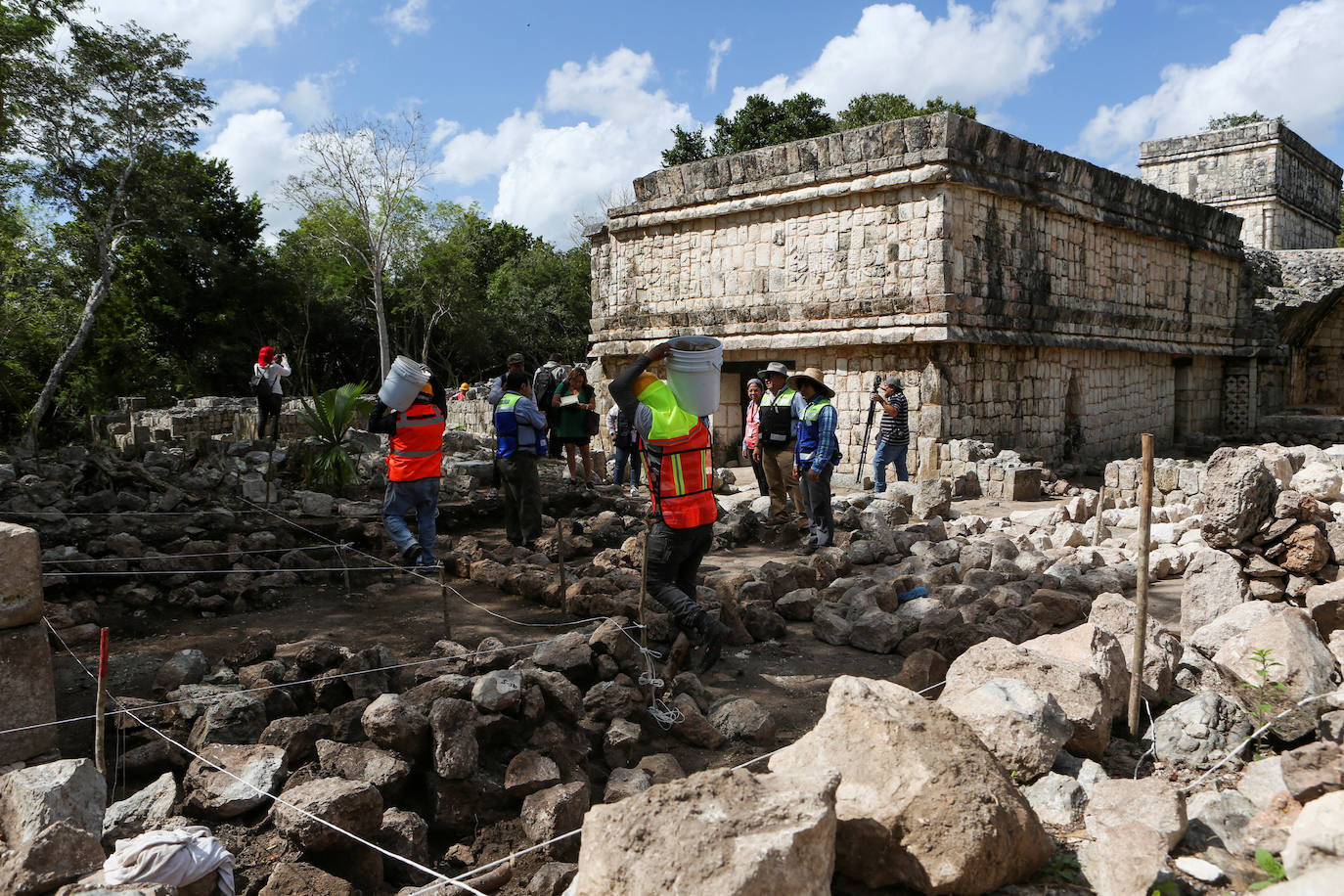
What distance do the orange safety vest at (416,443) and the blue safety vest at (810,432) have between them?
3227mm

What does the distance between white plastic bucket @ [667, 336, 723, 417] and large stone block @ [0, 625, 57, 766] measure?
3.11m

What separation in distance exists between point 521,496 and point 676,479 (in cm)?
366

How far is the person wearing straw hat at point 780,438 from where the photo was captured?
341 inches

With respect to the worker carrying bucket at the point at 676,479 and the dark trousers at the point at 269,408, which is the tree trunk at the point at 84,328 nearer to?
the dark trousers at the point at 269,408

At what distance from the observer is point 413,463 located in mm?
6910

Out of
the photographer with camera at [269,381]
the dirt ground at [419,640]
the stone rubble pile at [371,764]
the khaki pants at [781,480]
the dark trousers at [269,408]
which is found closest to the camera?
the stone rubble pile at [371,764]

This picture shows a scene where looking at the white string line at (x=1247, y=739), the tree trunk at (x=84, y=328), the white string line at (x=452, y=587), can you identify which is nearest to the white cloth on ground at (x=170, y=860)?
the white string line at (x=452, y=587)

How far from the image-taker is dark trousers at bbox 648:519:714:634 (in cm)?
500

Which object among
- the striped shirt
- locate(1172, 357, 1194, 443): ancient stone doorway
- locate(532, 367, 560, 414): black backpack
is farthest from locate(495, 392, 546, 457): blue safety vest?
locate(1172, 357, 1194, 443): ancient stone doorway

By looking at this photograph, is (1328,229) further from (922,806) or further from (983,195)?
(922,806)

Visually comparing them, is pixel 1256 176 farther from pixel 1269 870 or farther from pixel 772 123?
pixel 1269 870

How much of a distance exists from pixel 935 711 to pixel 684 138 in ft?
107

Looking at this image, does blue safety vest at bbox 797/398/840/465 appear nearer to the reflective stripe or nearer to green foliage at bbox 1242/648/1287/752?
the reflective stripe

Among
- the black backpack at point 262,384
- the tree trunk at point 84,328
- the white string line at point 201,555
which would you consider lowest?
the white string line at point 201,555
